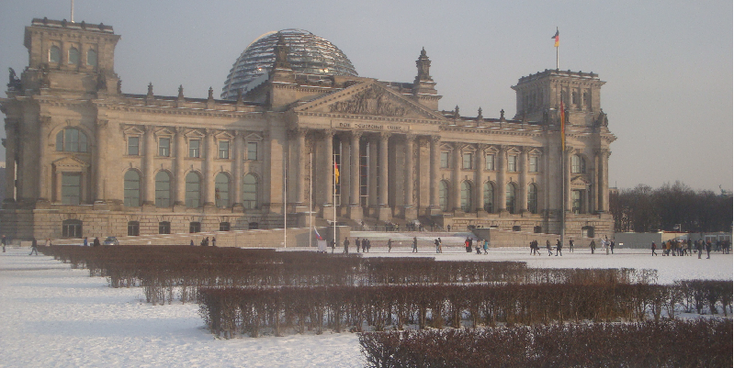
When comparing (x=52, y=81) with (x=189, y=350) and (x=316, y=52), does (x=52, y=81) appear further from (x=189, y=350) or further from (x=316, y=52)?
(x=189, y=350)

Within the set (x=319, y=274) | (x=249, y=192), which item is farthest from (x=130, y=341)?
(x=249, y=192)

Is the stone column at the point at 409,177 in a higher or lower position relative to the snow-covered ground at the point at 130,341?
higher

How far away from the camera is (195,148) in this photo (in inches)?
3162

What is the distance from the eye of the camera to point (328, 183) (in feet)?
266

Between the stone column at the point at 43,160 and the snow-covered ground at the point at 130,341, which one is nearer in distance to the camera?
the snow-covered ground at the point at 130,341

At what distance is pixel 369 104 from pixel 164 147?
2141cm

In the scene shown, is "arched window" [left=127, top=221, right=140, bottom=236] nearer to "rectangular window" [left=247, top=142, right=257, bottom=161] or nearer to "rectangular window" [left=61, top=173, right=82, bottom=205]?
"rectangular window" [left=61, top=173, right=82, bottom=205]

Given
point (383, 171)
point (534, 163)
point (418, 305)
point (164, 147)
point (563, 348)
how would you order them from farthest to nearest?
point (534, 163) → point (383, 171) → point (164, 147) → point (418, 305) → point (563, 348)

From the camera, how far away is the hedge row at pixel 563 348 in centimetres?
1005

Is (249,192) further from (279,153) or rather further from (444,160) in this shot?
(444,160)

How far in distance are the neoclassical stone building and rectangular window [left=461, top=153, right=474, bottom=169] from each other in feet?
0.59

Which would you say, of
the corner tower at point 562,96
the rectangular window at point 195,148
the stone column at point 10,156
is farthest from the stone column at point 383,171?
the stone column at point 10,156

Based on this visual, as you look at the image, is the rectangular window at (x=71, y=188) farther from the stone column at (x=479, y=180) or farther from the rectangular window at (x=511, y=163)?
the rectangular window at (x=511, y=163)

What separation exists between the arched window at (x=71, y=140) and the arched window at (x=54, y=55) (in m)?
6.65
